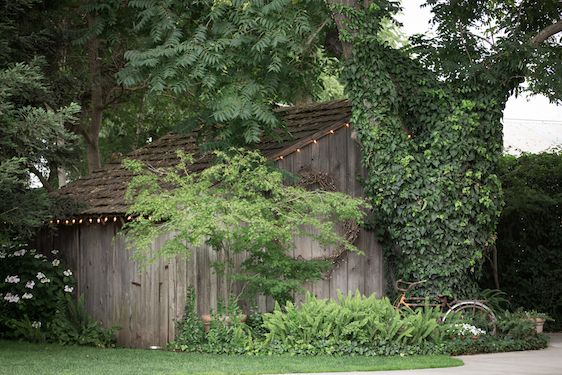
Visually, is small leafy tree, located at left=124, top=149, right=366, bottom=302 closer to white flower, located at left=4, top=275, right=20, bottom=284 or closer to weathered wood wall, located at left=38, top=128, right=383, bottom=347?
weathered wood wall, located at left=38, top=128, right=383, bottom=347

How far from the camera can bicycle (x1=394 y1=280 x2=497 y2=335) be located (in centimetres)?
1689

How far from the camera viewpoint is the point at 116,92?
92.9 feet

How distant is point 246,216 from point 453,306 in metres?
4.06

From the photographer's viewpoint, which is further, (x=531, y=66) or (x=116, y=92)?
(x=116, y=92)

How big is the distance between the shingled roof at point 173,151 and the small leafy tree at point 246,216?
56.7 inches

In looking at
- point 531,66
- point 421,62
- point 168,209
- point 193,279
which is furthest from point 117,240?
point 531,66

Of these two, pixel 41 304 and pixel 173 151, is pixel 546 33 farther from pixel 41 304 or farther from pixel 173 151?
pixel 41 304

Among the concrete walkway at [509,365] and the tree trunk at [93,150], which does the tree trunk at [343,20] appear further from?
the tree trunk at [93,150]

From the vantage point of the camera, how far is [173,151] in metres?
21.7

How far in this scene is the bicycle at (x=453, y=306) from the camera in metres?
16.9

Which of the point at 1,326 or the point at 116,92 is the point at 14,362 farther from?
the point at 116,92

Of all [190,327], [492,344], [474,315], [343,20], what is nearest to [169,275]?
[190,327]

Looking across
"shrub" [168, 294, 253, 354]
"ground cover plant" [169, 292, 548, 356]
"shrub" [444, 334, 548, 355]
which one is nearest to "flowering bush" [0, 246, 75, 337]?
"shrub" [168, 294, 253, 354]

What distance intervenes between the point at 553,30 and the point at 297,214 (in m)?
6.28
